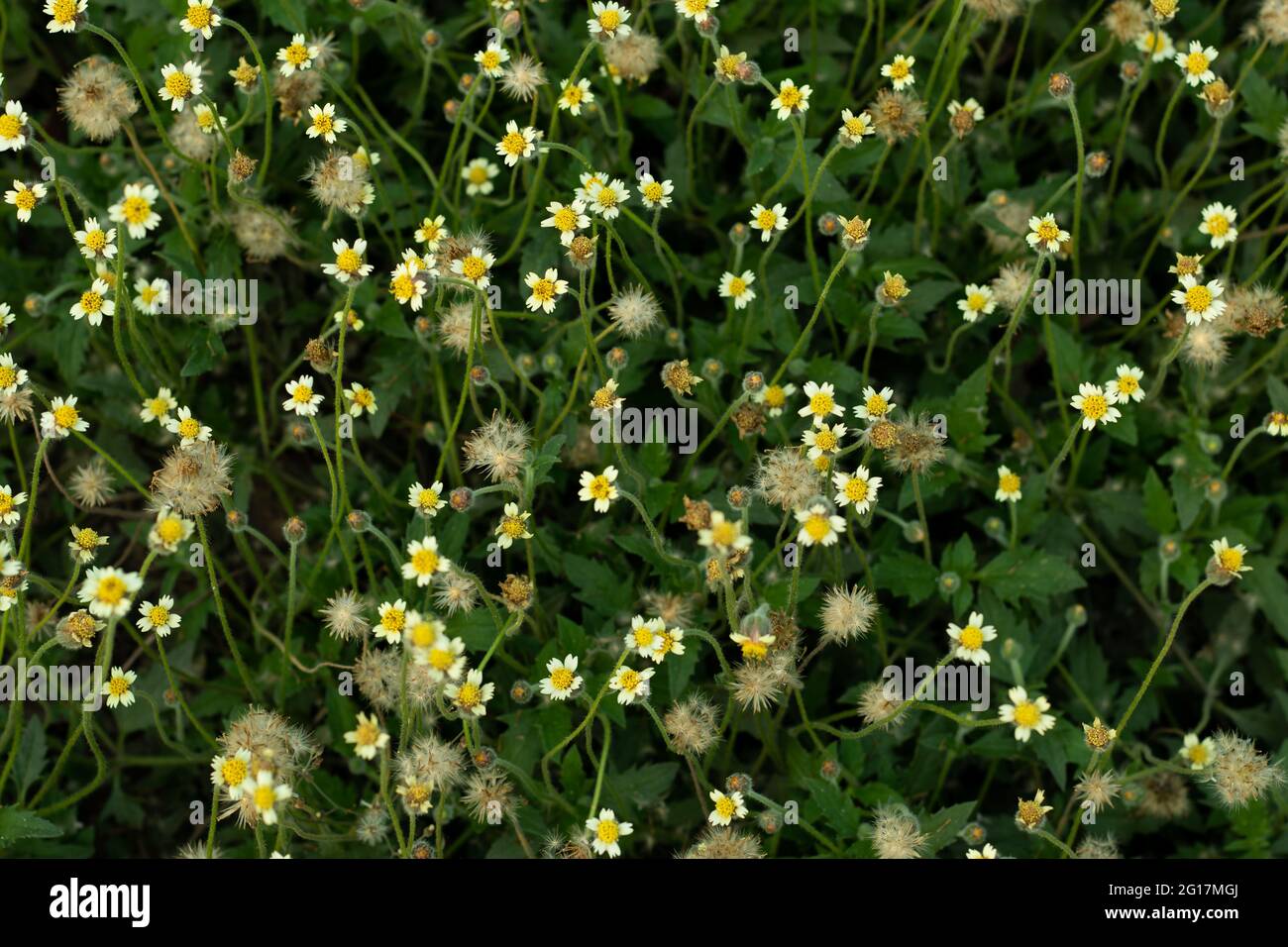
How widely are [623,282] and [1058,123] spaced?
6.12 feet

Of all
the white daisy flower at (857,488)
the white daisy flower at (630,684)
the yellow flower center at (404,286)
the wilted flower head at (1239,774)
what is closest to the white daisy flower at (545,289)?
the yellow flower center at (404,286)

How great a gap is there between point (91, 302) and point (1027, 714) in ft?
10.3

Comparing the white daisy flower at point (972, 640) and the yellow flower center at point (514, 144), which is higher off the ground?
the yellow flower center at point (514, 144)

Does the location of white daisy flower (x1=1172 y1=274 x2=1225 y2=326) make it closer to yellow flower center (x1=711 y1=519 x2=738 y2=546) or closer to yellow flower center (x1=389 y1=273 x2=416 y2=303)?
yellow flower center (x1=711 y1=519 x2=738 y2=546)

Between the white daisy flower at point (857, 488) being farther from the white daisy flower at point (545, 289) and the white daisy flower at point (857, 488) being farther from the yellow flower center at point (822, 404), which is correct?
the white daisy flower at point (545, 289)

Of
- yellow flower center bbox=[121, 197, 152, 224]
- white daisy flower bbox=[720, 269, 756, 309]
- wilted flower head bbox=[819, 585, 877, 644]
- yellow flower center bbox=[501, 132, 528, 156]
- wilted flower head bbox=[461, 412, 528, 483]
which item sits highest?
yellow flower center bbox=[501, 132, 528, 156]

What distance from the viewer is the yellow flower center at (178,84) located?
363cm

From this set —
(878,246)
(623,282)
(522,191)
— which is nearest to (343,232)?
(522,191)

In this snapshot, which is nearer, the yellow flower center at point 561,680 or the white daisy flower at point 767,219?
the yellow flower center at point 561,680

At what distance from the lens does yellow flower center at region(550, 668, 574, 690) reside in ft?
11.1

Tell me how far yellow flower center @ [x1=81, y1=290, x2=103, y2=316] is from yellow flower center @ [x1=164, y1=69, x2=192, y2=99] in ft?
2.22

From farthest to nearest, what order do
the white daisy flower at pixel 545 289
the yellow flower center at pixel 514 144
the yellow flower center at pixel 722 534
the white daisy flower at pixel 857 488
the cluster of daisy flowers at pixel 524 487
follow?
1. the yellow flower center at pixel 514 144
2. the white daisy flower at pixel 545 289
3. the white daisy flower at pixel 857 488
4. the cluster of daisy flowers at pixel 524 487
5. the yellow flower center at pixel 722 534

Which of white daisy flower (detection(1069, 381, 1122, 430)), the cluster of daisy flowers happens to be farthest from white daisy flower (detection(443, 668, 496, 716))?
white daisy flower (detection(1069, 381, 1122, 430))

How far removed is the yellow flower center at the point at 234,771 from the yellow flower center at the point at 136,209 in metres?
1.78
